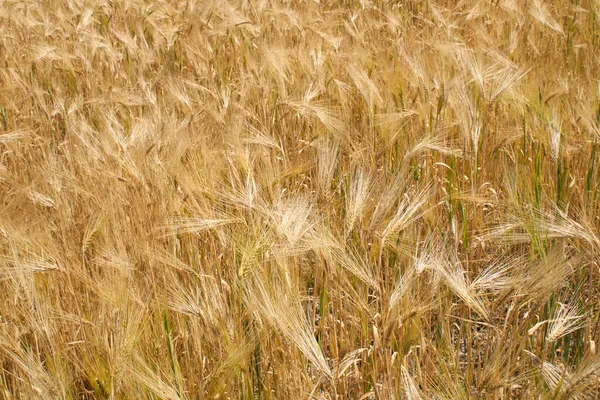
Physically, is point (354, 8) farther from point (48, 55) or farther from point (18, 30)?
point (18, 30)

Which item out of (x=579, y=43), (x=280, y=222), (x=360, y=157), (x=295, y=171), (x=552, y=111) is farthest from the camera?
(x=579, y=43)

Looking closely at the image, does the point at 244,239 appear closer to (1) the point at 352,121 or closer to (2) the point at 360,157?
(2) the point at 360,157

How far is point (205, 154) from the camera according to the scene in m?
1.68

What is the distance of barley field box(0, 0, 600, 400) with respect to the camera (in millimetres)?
1176

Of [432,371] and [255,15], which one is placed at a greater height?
[255,15]

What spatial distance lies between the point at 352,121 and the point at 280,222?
124cm

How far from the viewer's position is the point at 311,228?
1.27 m

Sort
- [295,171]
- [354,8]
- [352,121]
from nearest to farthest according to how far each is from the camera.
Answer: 1. [295,171]
2. [352,121]
3. [354,8]

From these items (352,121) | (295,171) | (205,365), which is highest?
(295,171)

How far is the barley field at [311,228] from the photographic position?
3.86ft

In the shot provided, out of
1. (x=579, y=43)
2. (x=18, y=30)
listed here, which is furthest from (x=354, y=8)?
(x=18, y=30)

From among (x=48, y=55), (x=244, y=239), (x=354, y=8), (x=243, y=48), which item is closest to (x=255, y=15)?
(x=243, y=48)

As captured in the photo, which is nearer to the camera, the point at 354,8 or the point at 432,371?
the point at 432,371

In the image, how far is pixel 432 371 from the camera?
4.42 ft
